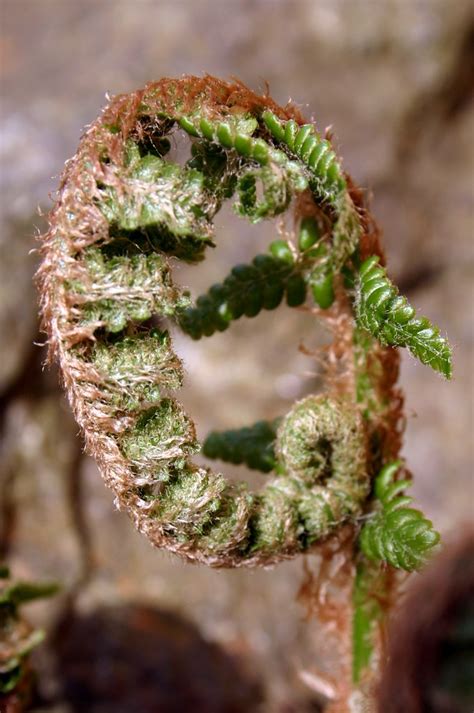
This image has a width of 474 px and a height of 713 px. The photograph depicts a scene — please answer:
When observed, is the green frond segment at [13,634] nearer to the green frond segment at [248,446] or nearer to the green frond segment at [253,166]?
the green frond segment at [248,446]

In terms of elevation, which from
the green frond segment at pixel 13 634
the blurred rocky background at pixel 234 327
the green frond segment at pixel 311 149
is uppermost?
the blurred rocky background at pixel 234 327

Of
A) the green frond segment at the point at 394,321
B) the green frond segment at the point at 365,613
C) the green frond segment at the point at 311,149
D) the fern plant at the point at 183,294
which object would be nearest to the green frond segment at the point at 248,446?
the fern plant at the point at 183,294

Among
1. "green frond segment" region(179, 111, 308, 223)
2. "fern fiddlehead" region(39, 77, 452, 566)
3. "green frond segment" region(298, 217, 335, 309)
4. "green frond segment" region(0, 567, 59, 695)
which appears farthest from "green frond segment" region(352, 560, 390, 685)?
"green frond segment" region(179, 111, 308, 223)

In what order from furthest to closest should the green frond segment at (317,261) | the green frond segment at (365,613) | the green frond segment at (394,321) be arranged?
the green frond segment at (365,613), the green frond segment at (317,261), the green frond segment at (394,321)

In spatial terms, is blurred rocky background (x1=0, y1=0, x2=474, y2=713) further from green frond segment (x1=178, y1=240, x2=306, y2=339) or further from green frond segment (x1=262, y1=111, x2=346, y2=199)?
green frond segment (x1=262, y1=111, x2=346, y2=199)

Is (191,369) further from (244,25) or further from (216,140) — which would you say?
(216,140)

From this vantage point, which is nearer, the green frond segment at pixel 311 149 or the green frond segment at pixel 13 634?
the green frond segment at pixel 311 149

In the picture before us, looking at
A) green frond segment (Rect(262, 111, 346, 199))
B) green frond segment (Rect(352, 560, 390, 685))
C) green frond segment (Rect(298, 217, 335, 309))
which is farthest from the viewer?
green frond segment (Rect(352, 560, 390, 685))

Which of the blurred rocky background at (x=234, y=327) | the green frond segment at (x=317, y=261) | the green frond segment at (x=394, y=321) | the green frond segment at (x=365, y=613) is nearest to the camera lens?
the green frond segment at (x=394, y=321)
